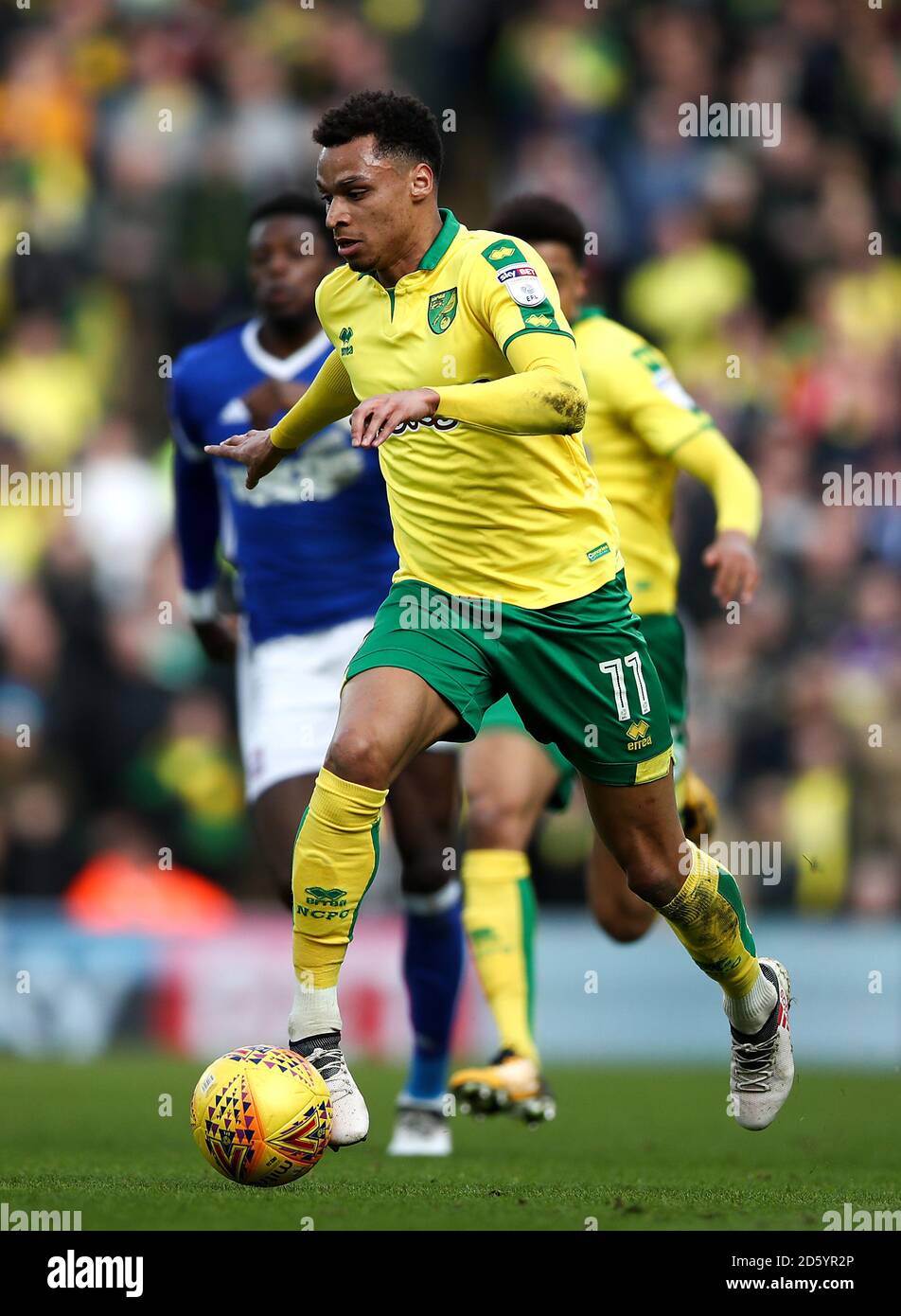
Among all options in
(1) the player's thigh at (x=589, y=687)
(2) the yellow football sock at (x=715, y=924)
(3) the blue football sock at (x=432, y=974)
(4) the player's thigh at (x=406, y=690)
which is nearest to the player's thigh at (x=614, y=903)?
(3) the blue football sock at (x=432, y=974)

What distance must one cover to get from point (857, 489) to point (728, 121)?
3.52 meters

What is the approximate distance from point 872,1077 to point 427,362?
6028 millimetres

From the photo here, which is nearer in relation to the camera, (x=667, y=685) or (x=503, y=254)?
(x=503, y=254)

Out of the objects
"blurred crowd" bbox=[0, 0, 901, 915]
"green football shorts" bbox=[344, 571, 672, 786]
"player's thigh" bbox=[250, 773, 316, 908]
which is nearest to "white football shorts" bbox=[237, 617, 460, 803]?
"player's thigh" bbox=[250, 773, 316, 908]

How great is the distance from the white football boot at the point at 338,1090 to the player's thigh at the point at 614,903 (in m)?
2.29

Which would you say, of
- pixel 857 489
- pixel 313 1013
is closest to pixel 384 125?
pixel 313 1013

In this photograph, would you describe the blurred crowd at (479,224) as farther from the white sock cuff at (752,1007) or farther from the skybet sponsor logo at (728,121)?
the white sock cuff at (752,1007)

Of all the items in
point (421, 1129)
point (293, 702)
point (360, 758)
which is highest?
point (293, 702)

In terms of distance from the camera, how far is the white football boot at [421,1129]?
23.3ft

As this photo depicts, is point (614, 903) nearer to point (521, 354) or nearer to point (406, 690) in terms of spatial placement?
point (406, 690)

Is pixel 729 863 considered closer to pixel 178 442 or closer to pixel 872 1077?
pixel 872 1077

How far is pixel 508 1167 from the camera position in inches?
254

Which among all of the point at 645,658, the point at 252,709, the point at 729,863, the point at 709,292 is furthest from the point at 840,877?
the point at 645,658
